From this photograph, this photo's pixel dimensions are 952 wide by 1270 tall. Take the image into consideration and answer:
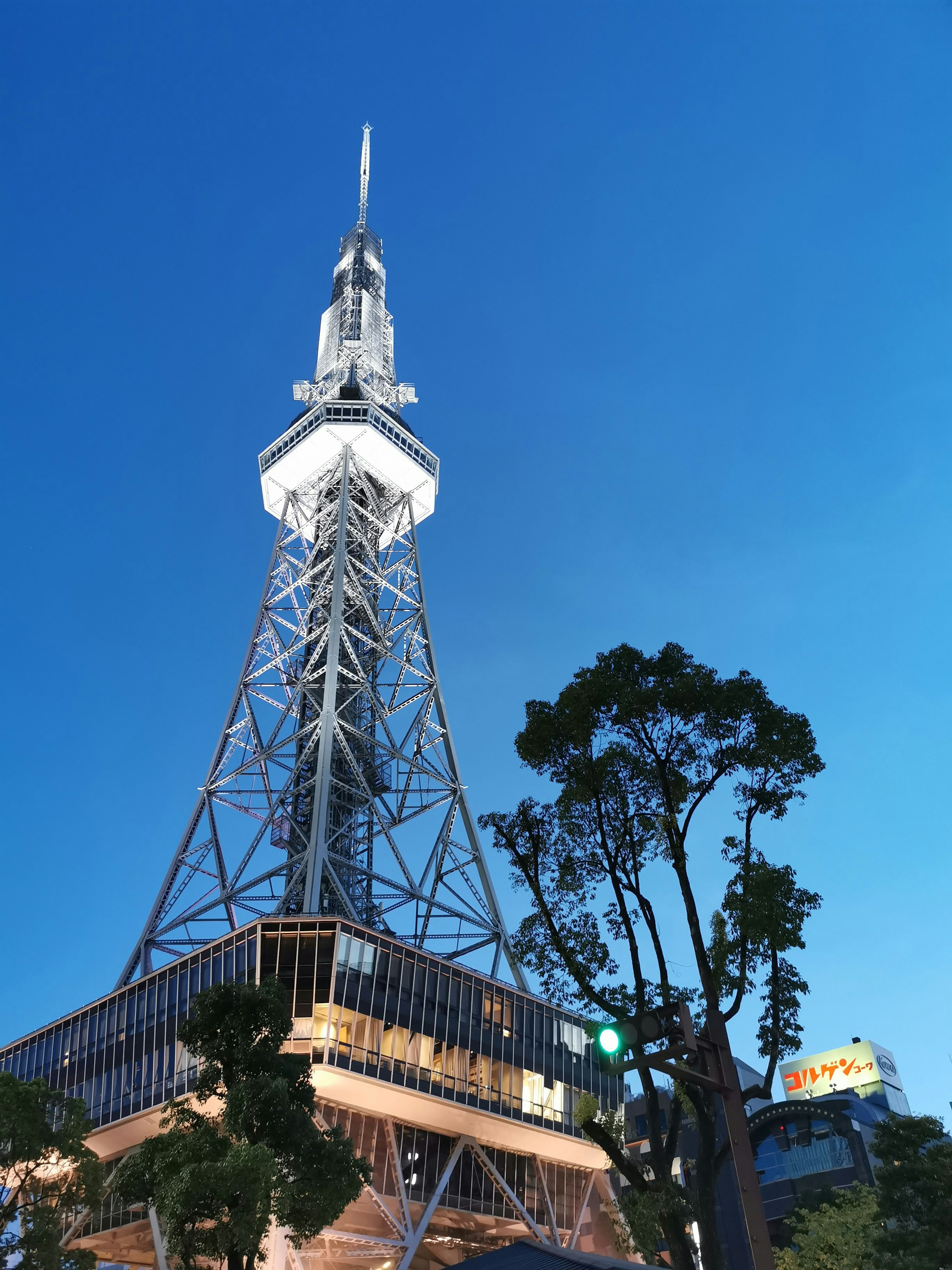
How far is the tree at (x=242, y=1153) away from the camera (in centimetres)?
2288

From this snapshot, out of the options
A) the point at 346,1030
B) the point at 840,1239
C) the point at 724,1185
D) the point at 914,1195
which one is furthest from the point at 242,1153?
the point at 724,1185

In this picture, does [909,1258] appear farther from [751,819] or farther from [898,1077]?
[898,1077]

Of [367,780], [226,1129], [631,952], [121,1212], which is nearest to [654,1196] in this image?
[631,952]

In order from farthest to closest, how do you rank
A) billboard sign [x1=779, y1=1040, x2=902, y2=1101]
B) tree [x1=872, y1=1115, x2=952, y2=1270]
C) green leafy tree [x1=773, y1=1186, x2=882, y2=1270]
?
billboard sign [x1=779, y1=1040, x2=902, y2=1101] < green leafy tree [x1=773, y1=1186, x2=882, y2=1270] < tree [x1=872, y1=1115, x2=952, y2=1270]

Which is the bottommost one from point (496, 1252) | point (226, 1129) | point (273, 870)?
point (496, 1252)

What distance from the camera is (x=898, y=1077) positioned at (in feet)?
250

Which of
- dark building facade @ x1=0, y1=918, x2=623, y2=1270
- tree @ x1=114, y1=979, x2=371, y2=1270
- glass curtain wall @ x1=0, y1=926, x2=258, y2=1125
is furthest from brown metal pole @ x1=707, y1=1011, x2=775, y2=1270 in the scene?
glass curtain wall @ x1=0, y1=926, x2=258, y2=1125

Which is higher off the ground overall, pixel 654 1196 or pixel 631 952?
pixel 631 952

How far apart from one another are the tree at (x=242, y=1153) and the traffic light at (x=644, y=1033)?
15407 millimetres

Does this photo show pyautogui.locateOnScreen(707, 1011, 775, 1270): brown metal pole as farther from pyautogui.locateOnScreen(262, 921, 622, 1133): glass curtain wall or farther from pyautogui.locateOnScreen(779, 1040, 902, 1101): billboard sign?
pyautogui.locateOnScreen(779, 1040, 902, 1101): billboard sign

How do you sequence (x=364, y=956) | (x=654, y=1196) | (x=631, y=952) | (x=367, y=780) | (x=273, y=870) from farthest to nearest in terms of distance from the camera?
(x=367, y=780)
(x=273, y=870)
(x=364, y=956)
(x=631, y=952)
(x=654, y=1196)

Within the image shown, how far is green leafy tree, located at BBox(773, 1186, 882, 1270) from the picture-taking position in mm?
35656

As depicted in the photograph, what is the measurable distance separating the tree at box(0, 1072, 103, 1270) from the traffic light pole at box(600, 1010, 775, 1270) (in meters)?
21.9

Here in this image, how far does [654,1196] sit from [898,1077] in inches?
2742
